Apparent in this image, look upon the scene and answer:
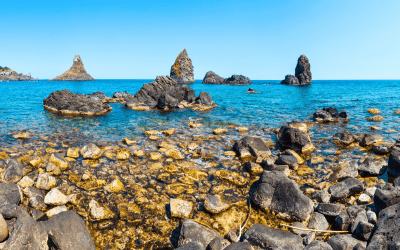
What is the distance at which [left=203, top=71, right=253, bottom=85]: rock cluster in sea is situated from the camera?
6240 inches

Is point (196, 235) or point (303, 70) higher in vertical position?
point (303, 70)

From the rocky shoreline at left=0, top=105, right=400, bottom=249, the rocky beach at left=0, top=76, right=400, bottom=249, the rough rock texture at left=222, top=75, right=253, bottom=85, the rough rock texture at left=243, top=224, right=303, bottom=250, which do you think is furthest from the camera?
the rough rock texture at left=222, top=75, right=253, bottom=85

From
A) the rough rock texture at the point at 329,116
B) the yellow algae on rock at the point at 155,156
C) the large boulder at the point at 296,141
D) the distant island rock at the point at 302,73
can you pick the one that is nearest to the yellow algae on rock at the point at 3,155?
the yellow algae on rock at the point at 155,156

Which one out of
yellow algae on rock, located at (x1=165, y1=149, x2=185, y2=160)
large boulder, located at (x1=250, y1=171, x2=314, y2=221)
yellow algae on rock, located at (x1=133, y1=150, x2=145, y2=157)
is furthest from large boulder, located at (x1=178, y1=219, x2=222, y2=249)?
yellow algae on rock, located at (x1=133, y1=150, x2=145, y2=157)

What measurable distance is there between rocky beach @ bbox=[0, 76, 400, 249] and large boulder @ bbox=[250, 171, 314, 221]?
4cm

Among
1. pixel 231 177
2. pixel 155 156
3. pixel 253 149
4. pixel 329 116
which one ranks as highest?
pixel 329 116

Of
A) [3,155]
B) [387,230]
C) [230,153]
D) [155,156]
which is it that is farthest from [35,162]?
[387,230]

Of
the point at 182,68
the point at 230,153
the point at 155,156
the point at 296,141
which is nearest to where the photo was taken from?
the point at 155,156

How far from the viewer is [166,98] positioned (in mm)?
39938

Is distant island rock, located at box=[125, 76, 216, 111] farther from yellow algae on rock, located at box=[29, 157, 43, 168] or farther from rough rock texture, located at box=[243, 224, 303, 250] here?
rough rock texture, located at box=[243, 224, 303, 250]

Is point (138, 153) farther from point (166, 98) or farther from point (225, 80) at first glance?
point (225, 80)

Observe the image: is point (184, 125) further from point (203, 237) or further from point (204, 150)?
point (203, 237)

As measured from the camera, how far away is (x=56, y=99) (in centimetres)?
3609

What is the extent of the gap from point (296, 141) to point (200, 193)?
963 centimetres
